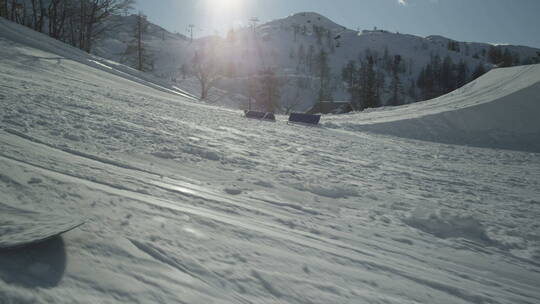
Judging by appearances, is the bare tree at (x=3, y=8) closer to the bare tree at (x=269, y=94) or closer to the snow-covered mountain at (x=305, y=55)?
the bare tree at (x=269, y=94)

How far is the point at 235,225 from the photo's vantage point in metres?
2.59

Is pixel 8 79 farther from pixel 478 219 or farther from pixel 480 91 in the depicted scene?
pixel 480 91

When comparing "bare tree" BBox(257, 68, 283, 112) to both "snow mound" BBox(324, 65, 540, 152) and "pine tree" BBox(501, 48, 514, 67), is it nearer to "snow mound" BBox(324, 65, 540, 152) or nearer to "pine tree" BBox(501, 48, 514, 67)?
"snow mound" BBox(324, 65, 540, 152)

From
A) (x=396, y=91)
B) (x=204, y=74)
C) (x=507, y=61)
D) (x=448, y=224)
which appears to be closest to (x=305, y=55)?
(x=507, y=61)

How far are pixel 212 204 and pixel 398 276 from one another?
1906mm

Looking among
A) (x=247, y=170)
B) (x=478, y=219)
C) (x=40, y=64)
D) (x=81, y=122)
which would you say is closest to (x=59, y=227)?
(x=247, y=170)

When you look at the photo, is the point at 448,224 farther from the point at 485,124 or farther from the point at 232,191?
the point at 485,124

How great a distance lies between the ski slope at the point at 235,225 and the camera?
1735 mm

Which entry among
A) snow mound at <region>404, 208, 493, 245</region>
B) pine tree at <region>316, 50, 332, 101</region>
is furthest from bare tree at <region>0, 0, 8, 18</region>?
pine tree at <region>316, 50, 332, 101</region>

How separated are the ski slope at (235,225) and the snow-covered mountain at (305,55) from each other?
66.4 m

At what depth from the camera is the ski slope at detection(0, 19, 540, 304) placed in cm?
174

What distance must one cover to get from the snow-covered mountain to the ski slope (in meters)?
66.4

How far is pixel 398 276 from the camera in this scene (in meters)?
2.26

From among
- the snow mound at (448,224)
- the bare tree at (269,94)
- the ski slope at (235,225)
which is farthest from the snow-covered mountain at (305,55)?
the snow mound at (448,224)
